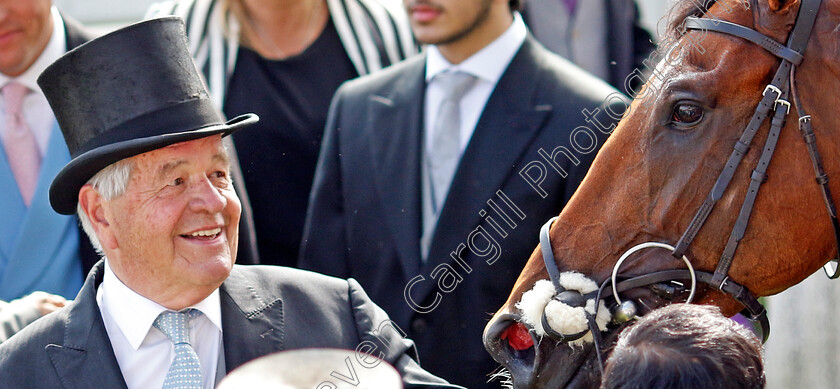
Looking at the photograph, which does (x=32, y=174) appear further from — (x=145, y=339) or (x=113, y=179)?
(x=145, y=339)

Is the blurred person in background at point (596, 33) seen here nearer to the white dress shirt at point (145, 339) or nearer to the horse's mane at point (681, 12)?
the horse's mane at point (681, 12)

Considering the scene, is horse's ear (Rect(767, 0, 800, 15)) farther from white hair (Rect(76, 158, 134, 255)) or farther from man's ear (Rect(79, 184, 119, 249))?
man's ear (Rect(79, 184, 119, 249))

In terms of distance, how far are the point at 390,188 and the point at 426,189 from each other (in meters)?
0.16

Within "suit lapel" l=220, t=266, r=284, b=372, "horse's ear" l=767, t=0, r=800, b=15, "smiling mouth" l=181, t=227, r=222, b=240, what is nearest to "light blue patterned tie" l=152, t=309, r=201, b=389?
"suit lapel" l=220, t=266, r=284, b=372

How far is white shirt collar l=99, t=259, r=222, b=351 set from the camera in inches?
127

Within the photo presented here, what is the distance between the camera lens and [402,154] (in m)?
4.57

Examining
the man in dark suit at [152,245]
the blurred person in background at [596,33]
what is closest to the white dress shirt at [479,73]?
the blurred person in background at [596,33]

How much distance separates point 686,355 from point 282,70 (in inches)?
133

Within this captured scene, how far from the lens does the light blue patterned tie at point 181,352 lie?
10.2 ft

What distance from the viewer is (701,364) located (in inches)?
86.5

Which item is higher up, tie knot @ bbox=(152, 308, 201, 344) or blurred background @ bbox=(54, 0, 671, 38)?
tie knot @ bbox=(152, 308, 201, 344)

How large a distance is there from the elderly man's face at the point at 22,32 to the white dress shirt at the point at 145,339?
5.63 feet

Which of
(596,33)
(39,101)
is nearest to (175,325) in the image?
(39,101)

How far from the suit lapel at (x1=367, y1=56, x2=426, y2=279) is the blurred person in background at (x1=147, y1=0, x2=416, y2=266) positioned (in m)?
0.55
